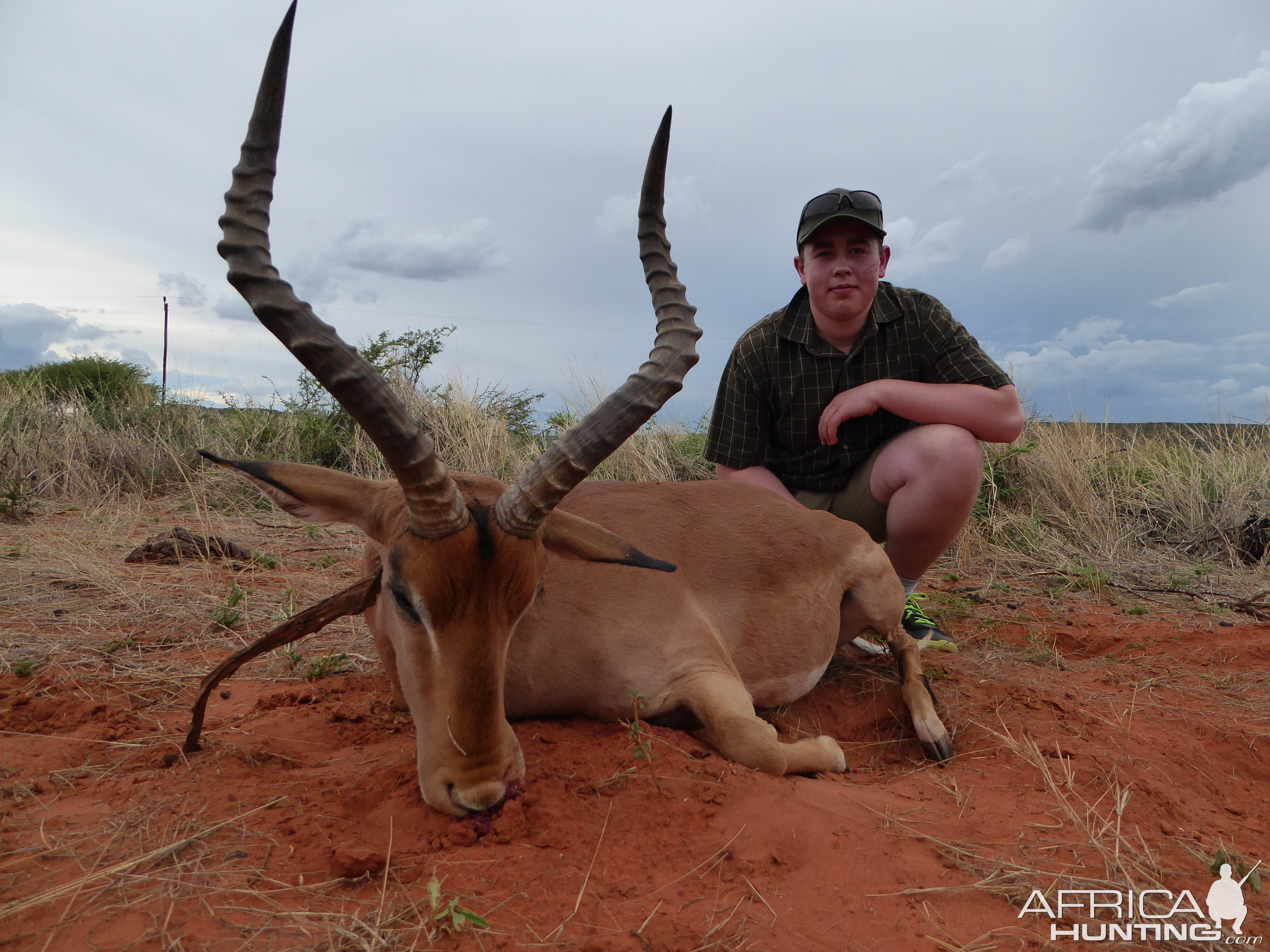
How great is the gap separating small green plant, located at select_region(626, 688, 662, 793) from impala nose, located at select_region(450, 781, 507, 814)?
1.80 feet

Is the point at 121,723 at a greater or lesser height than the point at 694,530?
lesser

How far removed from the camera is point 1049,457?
401 inches

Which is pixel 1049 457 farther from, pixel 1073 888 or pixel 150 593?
pixel 150 593

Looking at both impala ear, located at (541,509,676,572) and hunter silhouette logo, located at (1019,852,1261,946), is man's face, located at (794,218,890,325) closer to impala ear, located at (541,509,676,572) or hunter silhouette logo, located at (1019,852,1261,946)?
impala ear, located at (541,509,676,572)

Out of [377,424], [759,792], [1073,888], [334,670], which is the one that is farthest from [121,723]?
[1073,888]

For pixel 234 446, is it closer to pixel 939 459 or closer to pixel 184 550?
pixel 184 550

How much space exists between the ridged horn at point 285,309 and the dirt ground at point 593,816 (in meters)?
1.16

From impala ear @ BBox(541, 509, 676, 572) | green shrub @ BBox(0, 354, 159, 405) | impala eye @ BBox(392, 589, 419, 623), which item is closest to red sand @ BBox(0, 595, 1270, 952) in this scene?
impala eye @ BBox(392, 589, 419, 623)

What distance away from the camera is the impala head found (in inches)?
99.0

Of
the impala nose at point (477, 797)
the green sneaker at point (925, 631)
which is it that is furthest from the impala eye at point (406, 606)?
the green sneaker at point (925, 631)

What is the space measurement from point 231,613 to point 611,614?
119 inches

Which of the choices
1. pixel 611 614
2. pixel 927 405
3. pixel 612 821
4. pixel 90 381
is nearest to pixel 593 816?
pixel 612 821

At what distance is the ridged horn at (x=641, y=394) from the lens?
9.52 ft

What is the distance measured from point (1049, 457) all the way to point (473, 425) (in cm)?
767
